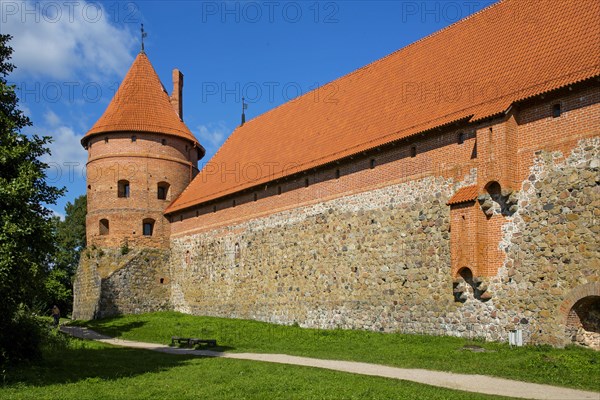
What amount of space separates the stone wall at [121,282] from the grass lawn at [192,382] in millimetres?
13018

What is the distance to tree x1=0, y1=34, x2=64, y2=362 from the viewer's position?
11.1 metres

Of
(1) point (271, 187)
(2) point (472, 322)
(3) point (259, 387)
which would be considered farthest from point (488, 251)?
(1) point (271, 187)

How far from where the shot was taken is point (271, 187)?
22.6m

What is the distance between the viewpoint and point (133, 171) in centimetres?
2838

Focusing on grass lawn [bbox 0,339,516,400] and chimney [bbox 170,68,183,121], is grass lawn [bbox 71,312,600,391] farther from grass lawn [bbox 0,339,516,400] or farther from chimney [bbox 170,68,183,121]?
chimney [bbox 170,68,183,121]

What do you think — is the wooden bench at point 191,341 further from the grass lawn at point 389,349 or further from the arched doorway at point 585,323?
the arched doorway at point 585,323

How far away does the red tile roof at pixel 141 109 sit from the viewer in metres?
28.7

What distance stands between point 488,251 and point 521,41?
558 cm

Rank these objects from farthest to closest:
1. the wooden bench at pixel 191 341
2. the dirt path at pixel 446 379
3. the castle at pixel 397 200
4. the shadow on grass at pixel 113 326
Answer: the shadow on grass at pixel 113 326 → the wooden bench at pixel 191 341 → the castle at pixel 397 200 → the dirt path at pixel 446 379

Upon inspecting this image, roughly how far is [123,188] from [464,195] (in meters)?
18.1

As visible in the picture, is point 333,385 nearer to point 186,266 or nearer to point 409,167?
point 409,167

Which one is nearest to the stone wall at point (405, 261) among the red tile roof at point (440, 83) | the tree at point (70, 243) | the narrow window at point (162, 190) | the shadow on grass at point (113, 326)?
the red tile roof at point (440, 83)

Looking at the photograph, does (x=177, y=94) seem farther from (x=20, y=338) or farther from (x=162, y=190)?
(x=20, y=338)

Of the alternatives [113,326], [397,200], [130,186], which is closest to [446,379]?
[397,200]
